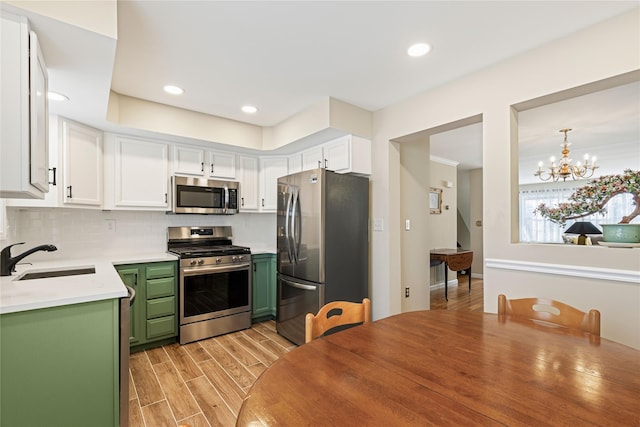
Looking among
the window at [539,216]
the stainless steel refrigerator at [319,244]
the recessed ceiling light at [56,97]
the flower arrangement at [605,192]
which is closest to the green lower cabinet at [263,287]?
the stainless steel refrigerator at [319,244]

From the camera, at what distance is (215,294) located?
10.4 ft

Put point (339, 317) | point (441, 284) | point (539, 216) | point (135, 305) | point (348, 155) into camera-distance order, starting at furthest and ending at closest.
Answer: point (539, 216), point (441, 284), point (348, 155), point (135, 305), point (339, 317)

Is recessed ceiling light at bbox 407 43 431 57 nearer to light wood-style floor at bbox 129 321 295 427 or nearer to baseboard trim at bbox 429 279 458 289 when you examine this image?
light wood-style floor at bbox 129 321 295 427

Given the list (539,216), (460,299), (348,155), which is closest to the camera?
(348,155)

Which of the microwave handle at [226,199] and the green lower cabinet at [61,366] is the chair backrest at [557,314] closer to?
the green lower cabinet at [61,366]

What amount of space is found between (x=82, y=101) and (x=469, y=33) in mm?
2766

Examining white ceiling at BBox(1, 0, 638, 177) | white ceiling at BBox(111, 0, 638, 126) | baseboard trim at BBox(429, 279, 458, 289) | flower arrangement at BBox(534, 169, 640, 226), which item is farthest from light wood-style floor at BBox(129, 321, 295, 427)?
baseboard trim at BBox(429, 279, 458, 289)

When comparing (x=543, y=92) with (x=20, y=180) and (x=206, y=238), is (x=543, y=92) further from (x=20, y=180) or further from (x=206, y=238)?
(x=206, y=238)

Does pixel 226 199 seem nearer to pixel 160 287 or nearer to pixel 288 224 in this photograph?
pixel 288 224

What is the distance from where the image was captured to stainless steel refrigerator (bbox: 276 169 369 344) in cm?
275

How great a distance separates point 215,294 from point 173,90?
2.04 m

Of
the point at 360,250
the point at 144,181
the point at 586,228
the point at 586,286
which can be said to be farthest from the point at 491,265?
the point at 144,181

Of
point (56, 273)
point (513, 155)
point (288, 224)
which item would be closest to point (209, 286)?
point (288, 224)

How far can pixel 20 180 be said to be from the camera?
133 centimetres
